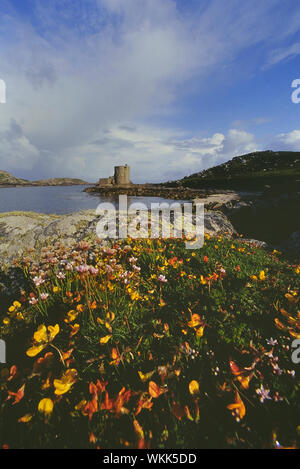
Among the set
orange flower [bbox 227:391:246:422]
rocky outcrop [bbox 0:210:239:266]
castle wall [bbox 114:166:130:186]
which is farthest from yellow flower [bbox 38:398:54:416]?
castle wall [bbox 114:166:130:186]

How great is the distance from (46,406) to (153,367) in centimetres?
123

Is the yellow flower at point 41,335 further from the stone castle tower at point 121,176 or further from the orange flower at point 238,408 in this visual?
the stone castle tower at point 121,176

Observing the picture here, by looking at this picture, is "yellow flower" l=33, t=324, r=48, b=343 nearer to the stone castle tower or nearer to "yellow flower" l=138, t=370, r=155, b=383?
"yellow flower" l=138, t=370, r=155, b=383

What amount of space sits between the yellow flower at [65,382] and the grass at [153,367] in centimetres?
1

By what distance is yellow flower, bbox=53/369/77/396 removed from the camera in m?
1.99

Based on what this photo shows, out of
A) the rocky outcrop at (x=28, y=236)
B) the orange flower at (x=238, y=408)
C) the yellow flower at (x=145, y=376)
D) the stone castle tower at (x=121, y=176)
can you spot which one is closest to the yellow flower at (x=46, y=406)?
Answer: the yellow flower at (x=145, y=376)

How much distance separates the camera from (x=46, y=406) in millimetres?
1936

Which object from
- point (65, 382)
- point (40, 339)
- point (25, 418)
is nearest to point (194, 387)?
point (65, 382)

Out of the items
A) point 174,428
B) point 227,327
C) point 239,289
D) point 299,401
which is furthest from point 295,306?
point 174,428

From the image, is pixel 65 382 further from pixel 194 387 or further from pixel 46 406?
pixel 194 387

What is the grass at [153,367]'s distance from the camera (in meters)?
1.87

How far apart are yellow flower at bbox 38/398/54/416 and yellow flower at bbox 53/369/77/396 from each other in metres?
0.10

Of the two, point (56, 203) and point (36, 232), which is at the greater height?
point (56, 203)
